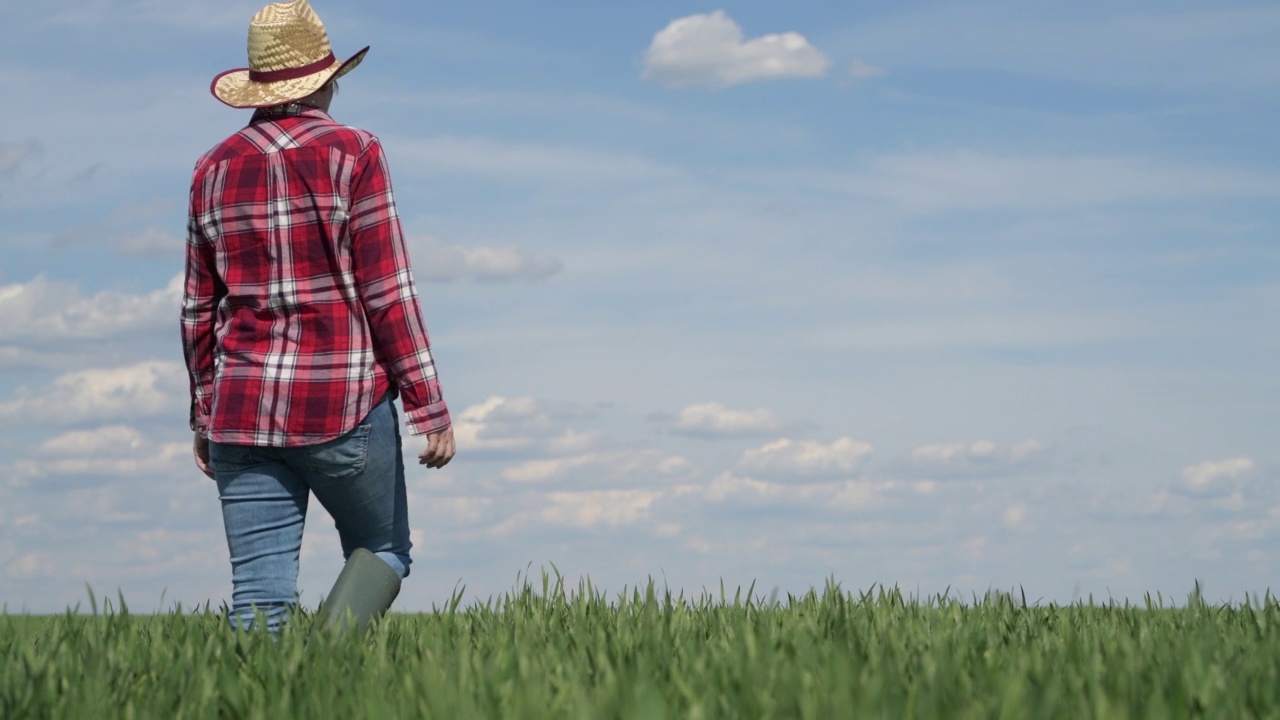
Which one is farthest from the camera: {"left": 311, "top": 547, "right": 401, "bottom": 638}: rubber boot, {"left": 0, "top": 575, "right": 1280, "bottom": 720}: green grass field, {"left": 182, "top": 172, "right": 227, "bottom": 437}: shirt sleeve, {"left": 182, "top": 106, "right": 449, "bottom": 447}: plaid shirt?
{"left": 182, "top": 172, "right": 227, "bottom": 437}: shirt sleeve

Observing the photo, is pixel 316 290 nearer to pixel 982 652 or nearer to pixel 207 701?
pixel 207 701

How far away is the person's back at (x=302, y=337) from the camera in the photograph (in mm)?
4664

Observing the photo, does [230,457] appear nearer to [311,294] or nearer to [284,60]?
[311,294]

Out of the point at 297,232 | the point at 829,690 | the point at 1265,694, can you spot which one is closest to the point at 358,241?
the point at 297,232

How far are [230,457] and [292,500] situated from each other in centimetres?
28

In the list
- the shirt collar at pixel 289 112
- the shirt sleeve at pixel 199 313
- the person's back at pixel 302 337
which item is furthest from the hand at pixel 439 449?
the shirt collar at pixel 289 112

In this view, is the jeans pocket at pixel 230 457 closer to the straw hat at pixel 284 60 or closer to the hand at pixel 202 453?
the hand at pixel 202 453

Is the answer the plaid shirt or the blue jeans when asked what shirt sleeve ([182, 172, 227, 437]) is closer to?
the plaid shirt

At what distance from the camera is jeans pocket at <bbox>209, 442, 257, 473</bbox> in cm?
479

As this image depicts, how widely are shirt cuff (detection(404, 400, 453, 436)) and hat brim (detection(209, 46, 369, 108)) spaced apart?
1.27 metres

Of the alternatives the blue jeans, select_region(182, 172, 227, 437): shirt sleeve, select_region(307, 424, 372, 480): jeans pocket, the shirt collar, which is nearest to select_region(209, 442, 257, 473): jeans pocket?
the blue jeans

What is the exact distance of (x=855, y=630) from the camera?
4875 millimetres

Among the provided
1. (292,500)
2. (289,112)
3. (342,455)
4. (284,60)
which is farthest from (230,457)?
(284,60)

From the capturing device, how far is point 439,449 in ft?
15.7
